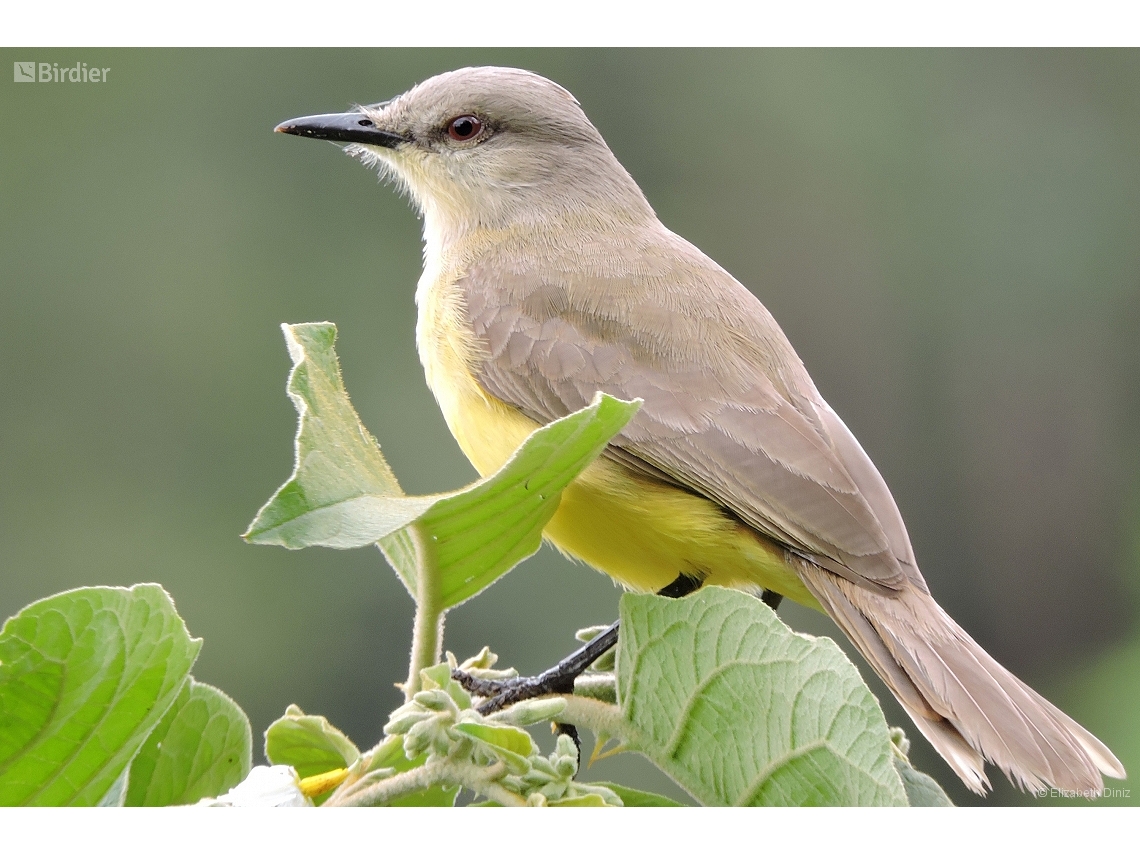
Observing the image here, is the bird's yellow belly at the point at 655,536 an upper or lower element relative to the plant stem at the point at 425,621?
lower

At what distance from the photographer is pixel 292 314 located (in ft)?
43.1

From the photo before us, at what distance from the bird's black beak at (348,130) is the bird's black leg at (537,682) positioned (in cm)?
176

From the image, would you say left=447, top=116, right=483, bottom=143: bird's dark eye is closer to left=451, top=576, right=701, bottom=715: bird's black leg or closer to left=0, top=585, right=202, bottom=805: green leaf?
left=451, top=576, right=701, bottom=715: bird's black leg

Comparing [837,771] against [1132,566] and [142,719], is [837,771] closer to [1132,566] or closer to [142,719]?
[142,719]

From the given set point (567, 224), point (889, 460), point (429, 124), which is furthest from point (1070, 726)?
point (889, 460)

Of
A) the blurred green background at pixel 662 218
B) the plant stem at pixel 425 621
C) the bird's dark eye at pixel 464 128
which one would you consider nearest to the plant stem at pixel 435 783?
the plant stem at pixel 425 621

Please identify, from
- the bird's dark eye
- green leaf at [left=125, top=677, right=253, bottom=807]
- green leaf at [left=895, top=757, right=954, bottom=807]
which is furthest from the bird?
green leaf at [left=125, top=677, right=253, bottom=807]

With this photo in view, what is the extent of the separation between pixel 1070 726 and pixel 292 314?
37.1 feet

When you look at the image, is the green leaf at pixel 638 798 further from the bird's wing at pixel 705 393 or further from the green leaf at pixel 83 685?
the bird's wing at pixel 705 393

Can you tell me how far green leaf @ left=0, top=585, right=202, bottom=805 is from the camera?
162 centimetres

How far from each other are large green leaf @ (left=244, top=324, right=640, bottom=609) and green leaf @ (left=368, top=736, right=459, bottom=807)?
0.22 metres

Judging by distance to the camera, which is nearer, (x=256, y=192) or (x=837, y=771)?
(x=837, y=771)

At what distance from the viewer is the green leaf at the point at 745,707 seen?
1656 millimetres

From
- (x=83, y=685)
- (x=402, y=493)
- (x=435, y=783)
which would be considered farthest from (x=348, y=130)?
(x=435, y=783)
